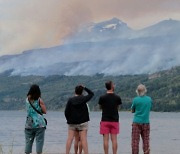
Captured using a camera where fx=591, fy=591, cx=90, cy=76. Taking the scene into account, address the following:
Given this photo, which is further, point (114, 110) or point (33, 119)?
point (114, 110)

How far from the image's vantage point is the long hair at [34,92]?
1568 cm

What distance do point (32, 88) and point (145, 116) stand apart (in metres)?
3.48

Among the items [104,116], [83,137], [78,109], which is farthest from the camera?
[104,116]

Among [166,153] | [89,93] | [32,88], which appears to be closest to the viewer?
[32,88]

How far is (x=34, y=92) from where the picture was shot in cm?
1577

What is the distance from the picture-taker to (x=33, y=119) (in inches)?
628

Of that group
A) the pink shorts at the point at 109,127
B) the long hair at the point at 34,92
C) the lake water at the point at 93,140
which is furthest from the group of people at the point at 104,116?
the lake water at the point at 93,140

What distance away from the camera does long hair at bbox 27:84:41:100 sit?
51.4 feet

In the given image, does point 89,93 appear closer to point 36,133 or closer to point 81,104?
point 81,104

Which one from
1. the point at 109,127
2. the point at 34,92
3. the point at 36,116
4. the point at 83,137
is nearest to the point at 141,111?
the point at 109,127

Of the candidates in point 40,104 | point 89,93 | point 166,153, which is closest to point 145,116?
point 89,93

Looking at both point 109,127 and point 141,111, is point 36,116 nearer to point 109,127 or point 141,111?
point 109,127

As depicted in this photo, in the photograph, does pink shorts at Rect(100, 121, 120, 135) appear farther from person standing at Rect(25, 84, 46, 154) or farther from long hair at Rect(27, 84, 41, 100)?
long hair at Rect(27, 84, 41, 100)

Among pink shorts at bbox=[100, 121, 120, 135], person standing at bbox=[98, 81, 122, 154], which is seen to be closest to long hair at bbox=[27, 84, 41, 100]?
person standing at bbox=[98, 81, 122, 154]
